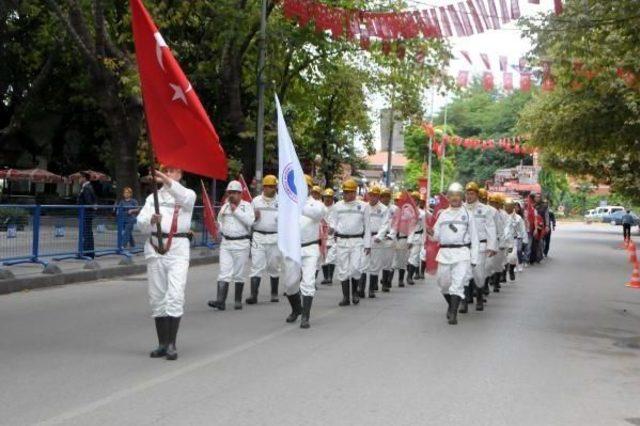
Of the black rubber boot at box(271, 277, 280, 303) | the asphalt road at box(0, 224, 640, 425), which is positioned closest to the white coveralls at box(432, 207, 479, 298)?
the asphalt road at box(0, 224, 640, 425)

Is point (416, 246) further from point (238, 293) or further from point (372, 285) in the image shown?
point (238, 293)

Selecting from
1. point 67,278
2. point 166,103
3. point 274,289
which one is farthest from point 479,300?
point 67,278

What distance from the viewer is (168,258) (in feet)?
27.3

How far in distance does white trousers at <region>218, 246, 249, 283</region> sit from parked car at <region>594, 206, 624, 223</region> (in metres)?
77.4

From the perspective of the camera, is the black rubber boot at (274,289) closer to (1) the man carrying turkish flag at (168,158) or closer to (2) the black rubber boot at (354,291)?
(2) the black rubber boot at (354,291)

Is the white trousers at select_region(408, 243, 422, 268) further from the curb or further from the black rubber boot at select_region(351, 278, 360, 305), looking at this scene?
the curb

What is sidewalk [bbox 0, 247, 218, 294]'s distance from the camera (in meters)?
14.5

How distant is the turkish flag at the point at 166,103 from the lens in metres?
8.09

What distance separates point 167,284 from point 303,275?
3.00m

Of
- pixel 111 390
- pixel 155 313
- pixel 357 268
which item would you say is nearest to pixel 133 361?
pixel 155 313

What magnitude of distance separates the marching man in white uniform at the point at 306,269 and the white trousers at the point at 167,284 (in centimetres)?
244

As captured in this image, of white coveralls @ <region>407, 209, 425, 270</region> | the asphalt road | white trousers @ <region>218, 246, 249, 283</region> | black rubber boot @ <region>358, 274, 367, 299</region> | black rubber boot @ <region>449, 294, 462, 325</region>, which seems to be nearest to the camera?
the asphalt road

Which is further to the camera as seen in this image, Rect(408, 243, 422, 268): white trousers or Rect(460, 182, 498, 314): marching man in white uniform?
Rect(408, 243, 422, 268): white trousers

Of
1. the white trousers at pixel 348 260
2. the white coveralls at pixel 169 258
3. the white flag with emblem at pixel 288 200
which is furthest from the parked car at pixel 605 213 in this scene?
the white coveralls at pixel 169 258
